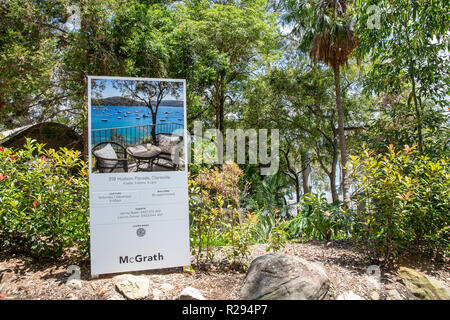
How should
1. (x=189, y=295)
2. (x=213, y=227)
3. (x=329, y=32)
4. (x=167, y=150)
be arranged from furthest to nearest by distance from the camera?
(x=329, y=32) < (x=213, y=227) < (x=167, y=150) < (x=189, y=295)

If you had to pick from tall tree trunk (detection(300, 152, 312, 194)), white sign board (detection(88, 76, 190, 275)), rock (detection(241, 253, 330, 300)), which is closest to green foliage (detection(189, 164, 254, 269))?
white sign board (detection(88, 76, 190, 275))

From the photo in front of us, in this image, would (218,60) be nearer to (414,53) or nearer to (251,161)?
(251,161)

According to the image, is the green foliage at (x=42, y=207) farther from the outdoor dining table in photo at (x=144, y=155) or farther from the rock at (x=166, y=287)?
the rock at (x=166, y=287)

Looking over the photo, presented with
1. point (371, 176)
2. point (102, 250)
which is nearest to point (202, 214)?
point (102, 250)

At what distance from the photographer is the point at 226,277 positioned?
12.5 feet

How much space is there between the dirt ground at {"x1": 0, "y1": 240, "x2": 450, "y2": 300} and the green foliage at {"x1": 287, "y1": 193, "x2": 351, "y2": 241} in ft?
4.30

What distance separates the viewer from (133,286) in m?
3.33

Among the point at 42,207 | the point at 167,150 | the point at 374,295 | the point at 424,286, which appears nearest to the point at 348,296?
the point at 374,295

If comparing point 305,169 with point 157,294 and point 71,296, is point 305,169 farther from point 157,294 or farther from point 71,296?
point 71,296

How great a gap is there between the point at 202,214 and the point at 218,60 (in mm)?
8330

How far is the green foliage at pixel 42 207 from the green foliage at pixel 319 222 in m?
3.67

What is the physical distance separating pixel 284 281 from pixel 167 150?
2021 mm

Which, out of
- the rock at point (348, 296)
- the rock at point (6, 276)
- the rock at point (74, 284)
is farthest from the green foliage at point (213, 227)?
the rock at point (6, 276)

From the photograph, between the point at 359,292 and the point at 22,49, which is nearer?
the point at 359,292
